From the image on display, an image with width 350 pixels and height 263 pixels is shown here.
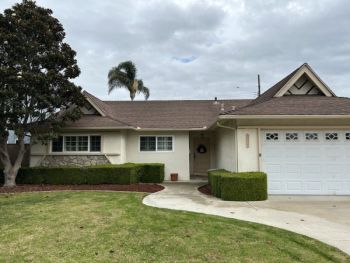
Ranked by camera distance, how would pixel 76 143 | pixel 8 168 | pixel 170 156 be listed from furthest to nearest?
pixel 170 156
pixel 76 143
pixel 8 168

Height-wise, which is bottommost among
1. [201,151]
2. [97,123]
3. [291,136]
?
[201,151]

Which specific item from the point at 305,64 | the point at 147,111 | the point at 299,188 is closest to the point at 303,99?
the point at 305,64

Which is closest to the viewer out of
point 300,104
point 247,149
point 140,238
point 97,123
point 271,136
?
point 140,238

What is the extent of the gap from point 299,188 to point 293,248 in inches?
258

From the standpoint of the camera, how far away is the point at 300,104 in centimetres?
1223

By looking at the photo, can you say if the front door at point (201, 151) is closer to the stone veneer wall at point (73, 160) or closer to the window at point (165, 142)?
the window at point (165, 142)

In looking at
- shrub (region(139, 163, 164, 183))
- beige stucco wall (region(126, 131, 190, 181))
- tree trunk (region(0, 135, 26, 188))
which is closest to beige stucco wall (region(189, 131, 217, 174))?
beige stucco wall (region(126, 131, 190, 181))

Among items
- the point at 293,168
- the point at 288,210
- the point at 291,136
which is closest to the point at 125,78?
the point at 291,136

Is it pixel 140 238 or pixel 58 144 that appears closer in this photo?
pixel 140 238

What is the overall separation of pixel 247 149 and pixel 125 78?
20921 millimetres

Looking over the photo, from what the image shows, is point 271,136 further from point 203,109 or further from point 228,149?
point 203,109

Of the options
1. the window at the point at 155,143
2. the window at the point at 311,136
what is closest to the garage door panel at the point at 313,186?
the window at the point at 311,136

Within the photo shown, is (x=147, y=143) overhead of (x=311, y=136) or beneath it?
overhead

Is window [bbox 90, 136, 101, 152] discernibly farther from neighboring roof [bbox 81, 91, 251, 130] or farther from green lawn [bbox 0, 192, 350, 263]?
green lawn [bbox 0, 192, 350, 263]
